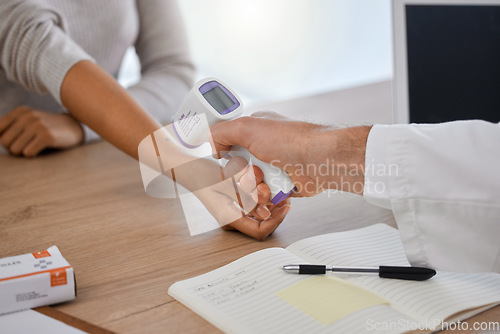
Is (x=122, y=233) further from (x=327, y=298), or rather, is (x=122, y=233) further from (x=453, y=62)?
(x=453, y=62)

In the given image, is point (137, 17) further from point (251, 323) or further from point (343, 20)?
point (343, 20)

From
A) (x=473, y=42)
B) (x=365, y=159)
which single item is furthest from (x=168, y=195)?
(x=473, y=42)

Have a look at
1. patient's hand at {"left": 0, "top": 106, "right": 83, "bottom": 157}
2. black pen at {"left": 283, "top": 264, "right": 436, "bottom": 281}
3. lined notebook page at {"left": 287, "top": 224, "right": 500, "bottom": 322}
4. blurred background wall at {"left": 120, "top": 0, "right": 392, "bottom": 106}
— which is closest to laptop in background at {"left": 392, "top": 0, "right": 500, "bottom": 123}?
lined notebook page at {"left": 287, "top": 224, "right": 500, "bottom": 322}

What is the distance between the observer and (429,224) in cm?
59

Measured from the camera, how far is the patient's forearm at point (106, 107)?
37.4 inches

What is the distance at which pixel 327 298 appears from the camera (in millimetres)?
551

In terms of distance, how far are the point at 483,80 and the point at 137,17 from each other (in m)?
0.84

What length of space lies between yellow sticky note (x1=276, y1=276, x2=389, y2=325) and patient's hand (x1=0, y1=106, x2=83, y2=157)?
2.53ft

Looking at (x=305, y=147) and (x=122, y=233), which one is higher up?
(x=305, y=147)

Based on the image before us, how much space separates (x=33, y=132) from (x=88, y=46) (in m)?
0.26

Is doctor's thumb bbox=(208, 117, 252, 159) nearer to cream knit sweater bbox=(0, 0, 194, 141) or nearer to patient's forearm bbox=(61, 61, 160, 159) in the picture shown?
patient's forearm bbox=(61, 61, 160, 159)

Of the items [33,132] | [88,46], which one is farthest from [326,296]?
[88,46]

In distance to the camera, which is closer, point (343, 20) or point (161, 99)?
point (161, 99)

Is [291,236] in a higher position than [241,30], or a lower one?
lower
